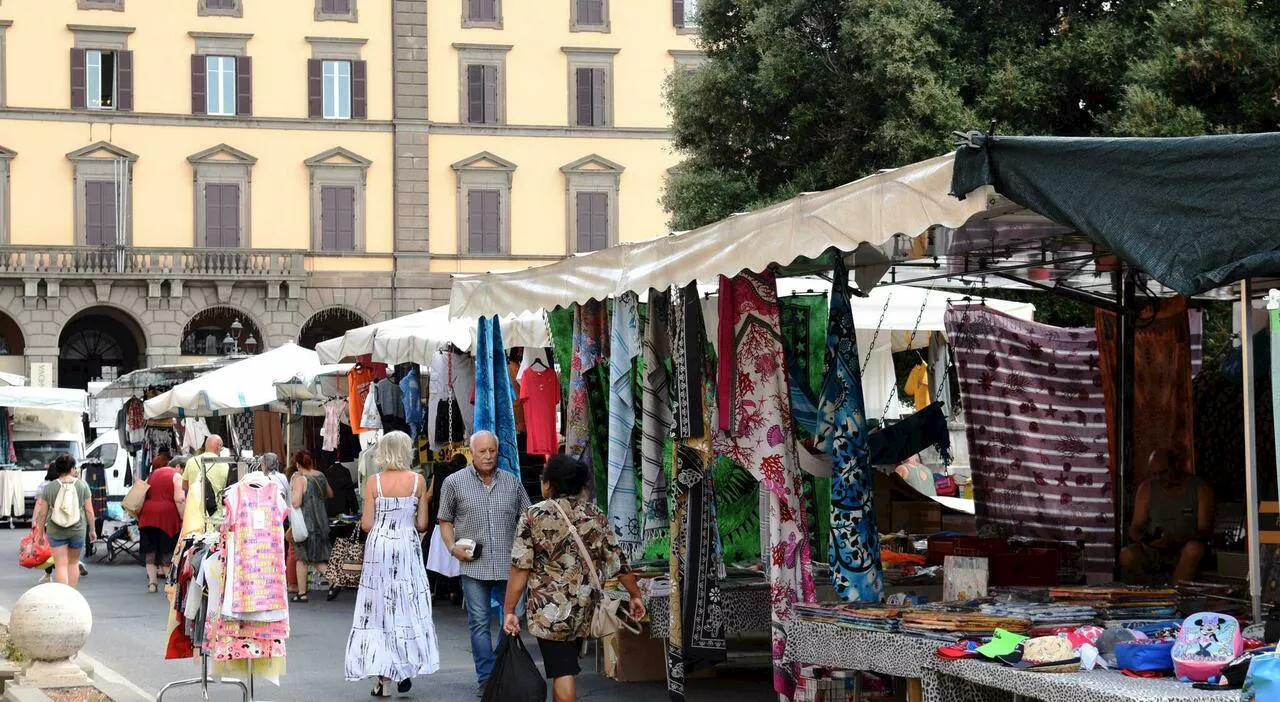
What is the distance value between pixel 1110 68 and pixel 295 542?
31.7 ft

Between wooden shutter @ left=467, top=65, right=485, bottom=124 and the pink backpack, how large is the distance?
39854 millimetres

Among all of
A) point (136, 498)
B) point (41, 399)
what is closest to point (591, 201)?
point (41, 399)

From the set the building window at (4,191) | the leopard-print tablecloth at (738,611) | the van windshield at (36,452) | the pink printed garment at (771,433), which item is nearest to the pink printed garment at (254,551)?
the leopard-print tablecloth at (738,611)

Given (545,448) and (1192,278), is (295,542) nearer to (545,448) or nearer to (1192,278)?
(545,448)

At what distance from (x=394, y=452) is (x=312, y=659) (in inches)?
105

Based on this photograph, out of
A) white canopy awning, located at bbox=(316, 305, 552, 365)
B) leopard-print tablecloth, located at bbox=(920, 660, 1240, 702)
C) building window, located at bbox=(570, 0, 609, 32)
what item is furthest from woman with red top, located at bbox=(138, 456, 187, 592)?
building window, located at bbox=(570, 0, 609, 32)

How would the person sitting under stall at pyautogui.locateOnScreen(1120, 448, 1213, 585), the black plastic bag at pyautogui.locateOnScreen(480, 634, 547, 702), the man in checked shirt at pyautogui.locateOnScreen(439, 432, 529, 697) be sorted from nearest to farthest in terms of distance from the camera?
the black plastic bag at pyautogui.locateOnScreen(480, 634, 547, 702) → the man in checked shirt at pyautogui.locateOnScreen(439, 432, 529, 697) → the person sitting under stall at pyautogui.locateOnScreen(1120, 448, 1213, 585)

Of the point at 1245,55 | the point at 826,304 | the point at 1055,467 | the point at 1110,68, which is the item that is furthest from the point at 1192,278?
the point at 1110,68

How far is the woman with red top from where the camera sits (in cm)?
1730

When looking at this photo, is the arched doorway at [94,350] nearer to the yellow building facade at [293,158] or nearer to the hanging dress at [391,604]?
the yellow building facade at [293,158]

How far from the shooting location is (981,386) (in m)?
10.7

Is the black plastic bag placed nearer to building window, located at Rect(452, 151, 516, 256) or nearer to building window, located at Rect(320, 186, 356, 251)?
building window, located at Rect(320, 186, 356, 251)

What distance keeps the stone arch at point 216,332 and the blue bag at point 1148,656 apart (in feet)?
126

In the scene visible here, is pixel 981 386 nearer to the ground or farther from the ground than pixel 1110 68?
nearer to the ground
